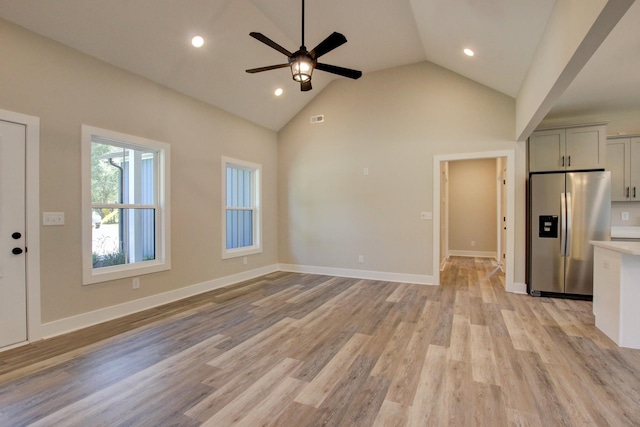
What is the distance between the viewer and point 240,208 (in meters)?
5.60

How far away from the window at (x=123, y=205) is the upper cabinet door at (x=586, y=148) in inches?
228

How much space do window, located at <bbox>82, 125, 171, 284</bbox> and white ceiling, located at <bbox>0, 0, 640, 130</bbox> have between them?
977 millimetres

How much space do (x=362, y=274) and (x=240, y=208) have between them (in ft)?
8.52

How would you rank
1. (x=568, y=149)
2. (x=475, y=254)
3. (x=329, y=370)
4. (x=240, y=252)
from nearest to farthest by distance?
(x=329, y=370) < (x=568, y=149) < (x=240, y=252) < (x=475, y=254)

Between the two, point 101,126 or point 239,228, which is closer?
point 101,126

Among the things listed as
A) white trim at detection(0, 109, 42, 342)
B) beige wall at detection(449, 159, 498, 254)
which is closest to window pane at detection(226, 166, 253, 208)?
white trim at detection(0, 109, 42, 342)

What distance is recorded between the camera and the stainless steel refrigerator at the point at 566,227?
4.12 metres

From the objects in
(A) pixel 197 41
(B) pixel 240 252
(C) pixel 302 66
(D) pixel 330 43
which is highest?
(A) pixel 197 41

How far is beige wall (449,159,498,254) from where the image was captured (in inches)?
322

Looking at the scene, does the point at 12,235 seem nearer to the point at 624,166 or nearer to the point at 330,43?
the point at 330,43

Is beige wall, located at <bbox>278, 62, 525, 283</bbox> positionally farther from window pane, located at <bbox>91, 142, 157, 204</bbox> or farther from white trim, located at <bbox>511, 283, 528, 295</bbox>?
window pane, located at <bbox>91, 142, 157, 204</bbox>

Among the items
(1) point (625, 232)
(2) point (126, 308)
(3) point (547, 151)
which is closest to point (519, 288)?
(1) point (625, 232)

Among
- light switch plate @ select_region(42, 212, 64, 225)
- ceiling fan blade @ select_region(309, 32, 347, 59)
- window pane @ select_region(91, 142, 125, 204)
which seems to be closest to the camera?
ceiling fan blade @ select_region(309, 32, 347, 59)

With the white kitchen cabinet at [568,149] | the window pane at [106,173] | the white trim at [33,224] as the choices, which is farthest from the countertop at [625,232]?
the white trim at [33,224]
